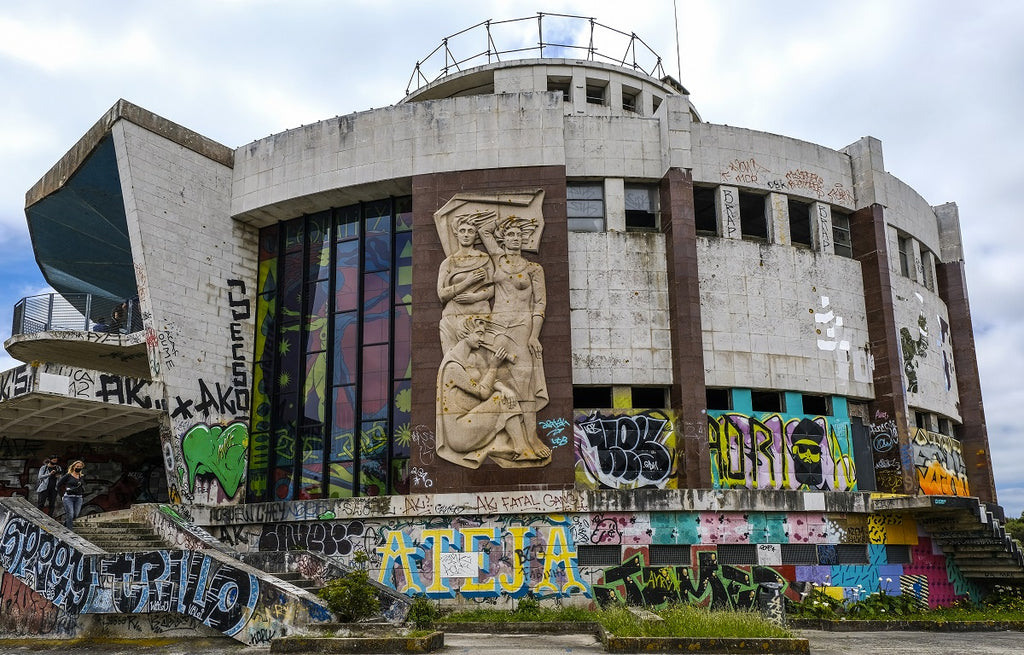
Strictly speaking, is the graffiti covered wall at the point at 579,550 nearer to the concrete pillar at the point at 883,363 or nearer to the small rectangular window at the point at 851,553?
the small rectangular window at the point at 851,553

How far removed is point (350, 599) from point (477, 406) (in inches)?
321

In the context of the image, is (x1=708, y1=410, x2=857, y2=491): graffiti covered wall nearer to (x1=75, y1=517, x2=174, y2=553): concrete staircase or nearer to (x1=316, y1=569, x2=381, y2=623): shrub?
(x1=316, y1=569, x2=381, y2=623): shrub

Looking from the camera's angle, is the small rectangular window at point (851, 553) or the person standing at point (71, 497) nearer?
the person standing at point (71, 497)

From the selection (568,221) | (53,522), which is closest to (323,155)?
(568,221)

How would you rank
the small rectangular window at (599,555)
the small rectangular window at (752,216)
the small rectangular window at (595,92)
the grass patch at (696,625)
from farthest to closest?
1. the small rectangular window at (595,92)
2. the small rectangular window at (752,216)
3. the small rectangular window at (599,555)
4. the grass patch at (696,625)

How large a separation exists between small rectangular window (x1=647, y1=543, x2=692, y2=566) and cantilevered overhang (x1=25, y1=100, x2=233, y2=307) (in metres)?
18.1

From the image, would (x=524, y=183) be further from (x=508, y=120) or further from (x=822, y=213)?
(x=822, y=213)

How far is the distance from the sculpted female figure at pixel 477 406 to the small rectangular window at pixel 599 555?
2888mm

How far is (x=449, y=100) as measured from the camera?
1011 inches

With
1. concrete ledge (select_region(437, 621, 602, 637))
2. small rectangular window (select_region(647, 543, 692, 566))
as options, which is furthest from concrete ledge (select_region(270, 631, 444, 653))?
small rectangular window (select_region(647, 543, 692, 566))

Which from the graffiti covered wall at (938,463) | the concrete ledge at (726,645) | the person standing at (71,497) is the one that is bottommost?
the concrete ledge at (726,645)

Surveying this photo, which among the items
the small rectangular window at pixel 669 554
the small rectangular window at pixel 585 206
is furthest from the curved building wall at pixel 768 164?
the small rectangular window at pixel 669 554

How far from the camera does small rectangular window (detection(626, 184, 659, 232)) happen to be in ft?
84.7

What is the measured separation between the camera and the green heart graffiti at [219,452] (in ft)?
84.2
